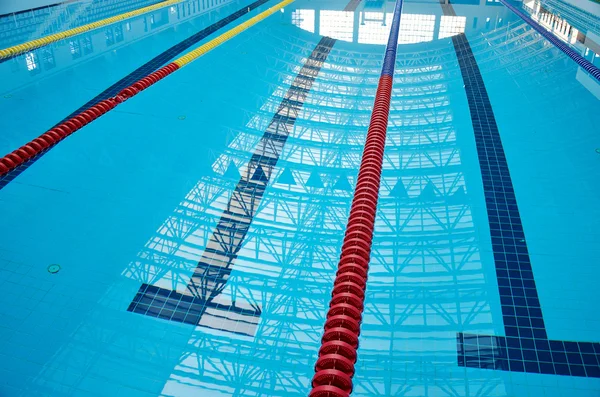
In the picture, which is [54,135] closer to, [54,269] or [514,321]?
[54,269]

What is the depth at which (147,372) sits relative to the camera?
4.12 meters

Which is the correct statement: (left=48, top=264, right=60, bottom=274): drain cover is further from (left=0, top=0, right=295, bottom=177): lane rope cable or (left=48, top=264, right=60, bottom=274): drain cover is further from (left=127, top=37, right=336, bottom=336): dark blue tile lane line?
(left=0, top=0, right=295, bottom=177): lane rope cable

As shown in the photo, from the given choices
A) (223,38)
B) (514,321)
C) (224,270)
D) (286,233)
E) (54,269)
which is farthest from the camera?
(223,38)

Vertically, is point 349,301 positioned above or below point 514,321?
below

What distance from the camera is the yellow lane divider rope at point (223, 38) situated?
37.1ft

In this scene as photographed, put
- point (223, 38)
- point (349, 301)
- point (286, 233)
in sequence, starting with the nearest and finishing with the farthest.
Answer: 1. point (349, 301)
2. point (286, 233)
3. point (223, 38)

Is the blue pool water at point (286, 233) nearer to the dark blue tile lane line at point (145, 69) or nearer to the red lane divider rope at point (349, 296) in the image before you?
the dark blue tile lane line at point (145, 69)

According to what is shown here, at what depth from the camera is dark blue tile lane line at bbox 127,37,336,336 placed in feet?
15.4

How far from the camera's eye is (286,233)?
594 centimetres

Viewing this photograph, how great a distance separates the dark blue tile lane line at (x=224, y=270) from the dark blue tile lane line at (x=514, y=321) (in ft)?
7.01

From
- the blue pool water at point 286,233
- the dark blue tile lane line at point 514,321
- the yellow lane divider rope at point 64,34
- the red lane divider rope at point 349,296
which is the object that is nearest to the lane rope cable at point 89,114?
the blue pool water at point 286,233

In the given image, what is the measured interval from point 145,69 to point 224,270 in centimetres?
695

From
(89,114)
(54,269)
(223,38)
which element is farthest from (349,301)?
(223,38)

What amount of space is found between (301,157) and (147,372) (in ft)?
14.0
